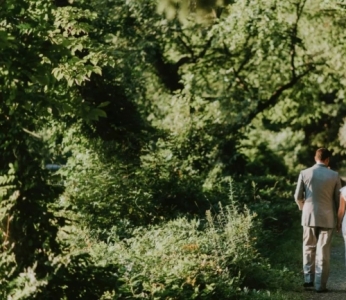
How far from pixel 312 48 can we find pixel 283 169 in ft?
21.9

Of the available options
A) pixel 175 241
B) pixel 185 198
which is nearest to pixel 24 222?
pixel 175 241

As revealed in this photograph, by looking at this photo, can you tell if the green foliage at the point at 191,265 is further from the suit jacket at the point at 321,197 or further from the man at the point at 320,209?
the suit jacket at the point at 321,197

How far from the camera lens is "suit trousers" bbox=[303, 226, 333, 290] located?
9641 millimetres

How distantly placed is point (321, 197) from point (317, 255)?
2.62ft

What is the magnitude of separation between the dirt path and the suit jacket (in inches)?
36.0

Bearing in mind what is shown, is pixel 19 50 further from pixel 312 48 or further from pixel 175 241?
pixel 312 48

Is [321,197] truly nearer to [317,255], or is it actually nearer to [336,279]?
[317,255]

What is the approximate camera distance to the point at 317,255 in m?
9.74

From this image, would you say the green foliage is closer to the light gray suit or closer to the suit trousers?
the suit trousers

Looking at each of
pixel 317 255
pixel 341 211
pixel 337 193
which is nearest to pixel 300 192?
pixel 337 193

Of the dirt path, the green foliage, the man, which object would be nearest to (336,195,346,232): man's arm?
the man

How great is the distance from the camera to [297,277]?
10.6m

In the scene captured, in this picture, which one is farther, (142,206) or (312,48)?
(312,48)

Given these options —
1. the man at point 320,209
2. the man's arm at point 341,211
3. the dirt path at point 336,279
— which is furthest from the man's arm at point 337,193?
the dirt path at point 336,279
